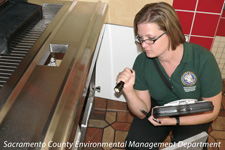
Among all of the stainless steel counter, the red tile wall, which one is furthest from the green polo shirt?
the red tile wall

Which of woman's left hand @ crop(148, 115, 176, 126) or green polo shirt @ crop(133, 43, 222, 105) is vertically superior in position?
green polo shirt @ crop(133, 43, 222, 105)

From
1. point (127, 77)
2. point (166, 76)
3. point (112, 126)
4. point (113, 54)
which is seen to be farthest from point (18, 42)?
point (112, 126)

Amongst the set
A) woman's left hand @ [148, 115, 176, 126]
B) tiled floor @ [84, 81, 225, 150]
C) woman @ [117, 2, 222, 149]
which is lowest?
tiled floor @ [84, 81, 225, 150]

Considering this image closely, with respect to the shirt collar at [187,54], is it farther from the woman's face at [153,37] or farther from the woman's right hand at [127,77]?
the woman's right hand at [127,77]

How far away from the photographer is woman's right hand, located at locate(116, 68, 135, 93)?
50.7 inches

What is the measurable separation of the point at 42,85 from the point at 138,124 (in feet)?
2.61

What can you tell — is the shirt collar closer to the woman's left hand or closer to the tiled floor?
the woman's left hand

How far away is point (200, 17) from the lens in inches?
71.5

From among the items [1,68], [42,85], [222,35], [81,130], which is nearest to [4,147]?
[42,85]

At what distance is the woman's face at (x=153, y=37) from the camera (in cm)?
119

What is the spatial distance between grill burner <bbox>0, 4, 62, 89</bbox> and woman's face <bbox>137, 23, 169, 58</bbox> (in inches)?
21.1

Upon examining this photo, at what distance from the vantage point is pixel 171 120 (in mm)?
1393

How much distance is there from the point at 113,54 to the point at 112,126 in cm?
64

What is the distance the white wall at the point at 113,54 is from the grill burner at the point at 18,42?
67cm
